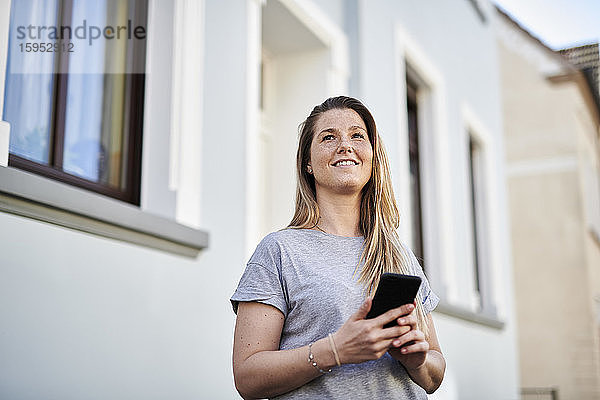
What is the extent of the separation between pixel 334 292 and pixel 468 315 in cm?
588

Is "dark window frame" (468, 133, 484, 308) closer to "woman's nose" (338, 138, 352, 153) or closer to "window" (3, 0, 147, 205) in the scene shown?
"window" (3, 0, 147, 205)

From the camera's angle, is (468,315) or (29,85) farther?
(468,315)

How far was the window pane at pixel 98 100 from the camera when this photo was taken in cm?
344

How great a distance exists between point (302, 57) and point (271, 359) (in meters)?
4.03

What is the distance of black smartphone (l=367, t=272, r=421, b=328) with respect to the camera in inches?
72.8

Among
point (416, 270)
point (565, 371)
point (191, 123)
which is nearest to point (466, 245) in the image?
point (191, 123)

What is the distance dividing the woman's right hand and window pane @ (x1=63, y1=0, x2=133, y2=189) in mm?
1829

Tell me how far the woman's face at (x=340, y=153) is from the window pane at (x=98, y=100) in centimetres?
142

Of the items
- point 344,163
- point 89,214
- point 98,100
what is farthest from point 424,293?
point 98,100

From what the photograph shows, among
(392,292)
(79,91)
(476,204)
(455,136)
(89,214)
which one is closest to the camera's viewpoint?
(392,292)

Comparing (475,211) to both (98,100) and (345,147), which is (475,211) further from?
(345,147)

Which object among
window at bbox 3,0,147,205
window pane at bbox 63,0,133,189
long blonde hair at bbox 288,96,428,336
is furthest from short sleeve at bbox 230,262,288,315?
window pane at bbox 63,0,133,189

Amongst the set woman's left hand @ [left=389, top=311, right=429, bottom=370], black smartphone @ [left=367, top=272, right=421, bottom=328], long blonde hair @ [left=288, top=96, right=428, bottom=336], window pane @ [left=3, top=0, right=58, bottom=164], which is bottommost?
woman's left hand @ [left=389, top=311, right=429, bottom=370]

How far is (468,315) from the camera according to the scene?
7711 millimetres
